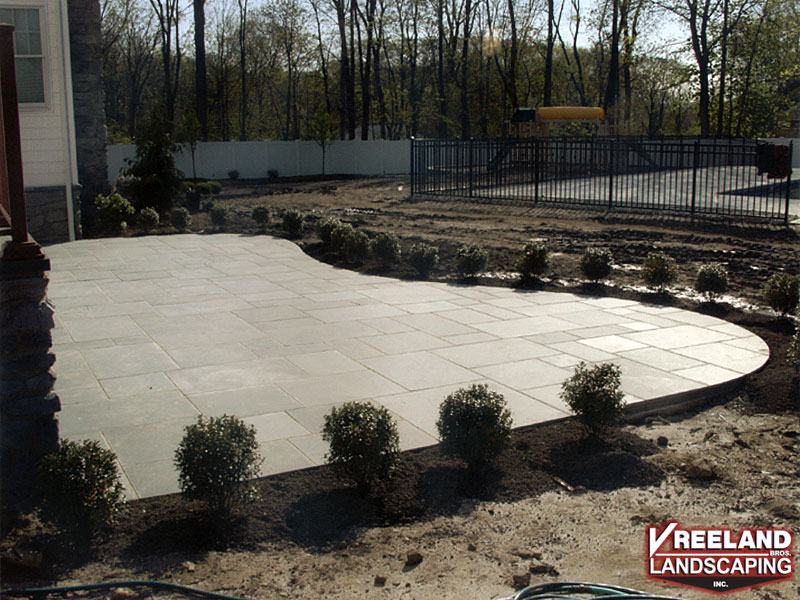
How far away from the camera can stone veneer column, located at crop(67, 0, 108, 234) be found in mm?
15117

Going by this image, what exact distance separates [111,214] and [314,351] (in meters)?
9.33

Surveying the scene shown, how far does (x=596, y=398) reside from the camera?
15.2 feet

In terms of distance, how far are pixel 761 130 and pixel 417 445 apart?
38.5 meters

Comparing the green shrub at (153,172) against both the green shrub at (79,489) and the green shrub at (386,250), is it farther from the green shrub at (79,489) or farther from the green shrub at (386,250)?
the green shrub at (79,489)

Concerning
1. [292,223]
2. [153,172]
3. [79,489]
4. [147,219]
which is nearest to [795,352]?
[79,489]

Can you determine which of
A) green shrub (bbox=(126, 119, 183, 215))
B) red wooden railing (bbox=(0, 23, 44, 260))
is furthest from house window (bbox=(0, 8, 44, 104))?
red wooden railing (bbox=(0, 23, 44, 260))

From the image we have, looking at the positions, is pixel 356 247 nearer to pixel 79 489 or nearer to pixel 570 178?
pixel 79 489

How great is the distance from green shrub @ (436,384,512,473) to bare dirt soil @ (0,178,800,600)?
13 cm

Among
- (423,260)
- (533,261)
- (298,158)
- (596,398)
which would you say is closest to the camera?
(596,398)

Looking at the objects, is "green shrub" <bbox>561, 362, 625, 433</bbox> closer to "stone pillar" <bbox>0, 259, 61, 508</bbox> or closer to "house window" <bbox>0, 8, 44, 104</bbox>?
"stone pillar" <bbox>0, 259, 61, 508</bbox>

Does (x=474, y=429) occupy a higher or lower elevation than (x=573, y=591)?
higher

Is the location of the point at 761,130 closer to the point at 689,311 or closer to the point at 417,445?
the point at 689,311

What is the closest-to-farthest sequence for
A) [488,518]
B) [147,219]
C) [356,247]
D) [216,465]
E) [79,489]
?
[79,489] → [216,465] → [488,518] → [356,247] → [147,219]

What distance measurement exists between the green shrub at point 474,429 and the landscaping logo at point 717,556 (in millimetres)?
911
